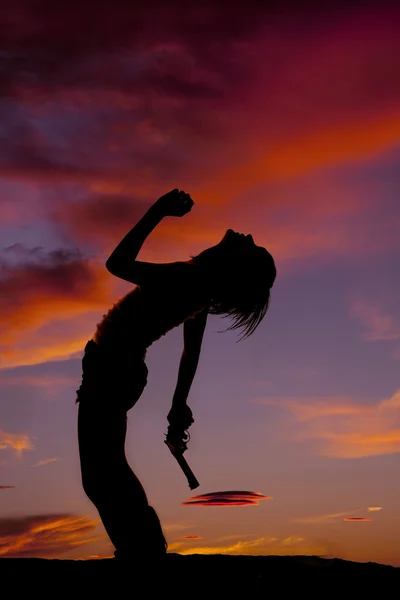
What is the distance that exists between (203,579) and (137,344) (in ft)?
5.86

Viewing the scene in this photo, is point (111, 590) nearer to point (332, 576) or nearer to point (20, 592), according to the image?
point (20, 592)

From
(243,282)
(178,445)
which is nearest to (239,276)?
(243,282)

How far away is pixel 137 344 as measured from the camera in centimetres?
633

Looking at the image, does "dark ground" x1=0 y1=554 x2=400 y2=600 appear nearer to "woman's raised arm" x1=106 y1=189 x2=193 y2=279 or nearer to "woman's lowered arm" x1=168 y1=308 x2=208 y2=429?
"woman's lowered arm" x1=168 y1=308 x2=208 y2=429

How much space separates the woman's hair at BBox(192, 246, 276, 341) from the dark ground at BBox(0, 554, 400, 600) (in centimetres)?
178

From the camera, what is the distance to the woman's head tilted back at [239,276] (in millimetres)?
6344

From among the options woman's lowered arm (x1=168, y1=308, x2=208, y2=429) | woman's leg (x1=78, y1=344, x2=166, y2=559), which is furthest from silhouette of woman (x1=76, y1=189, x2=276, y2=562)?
woman's lowered arm (x1=168, y1=308, x2=208, y2=429)

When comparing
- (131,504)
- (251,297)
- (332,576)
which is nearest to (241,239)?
(251,297)

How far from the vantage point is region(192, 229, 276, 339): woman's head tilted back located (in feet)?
20.8

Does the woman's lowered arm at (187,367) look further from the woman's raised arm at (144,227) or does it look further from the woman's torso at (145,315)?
the woman's raised arm at (144,227)

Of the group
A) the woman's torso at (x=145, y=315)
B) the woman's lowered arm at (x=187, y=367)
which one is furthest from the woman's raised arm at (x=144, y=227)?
the woman's lowered arm at (x=187, y=367)

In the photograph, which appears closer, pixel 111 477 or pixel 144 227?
pixel 144 227

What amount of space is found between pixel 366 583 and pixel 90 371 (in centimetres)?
254

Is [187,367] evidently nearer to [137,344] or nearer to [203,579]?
[137,344]
